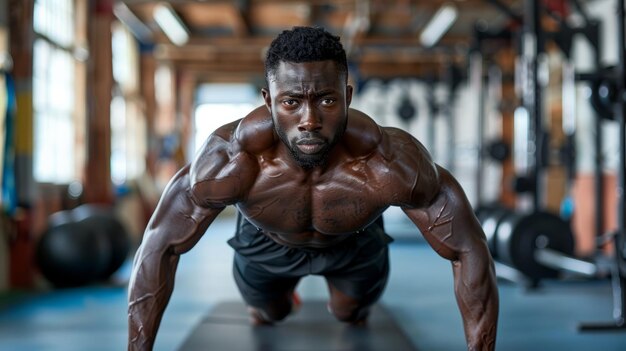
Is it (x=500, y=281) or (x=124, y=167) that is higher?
(x=124, y=167)

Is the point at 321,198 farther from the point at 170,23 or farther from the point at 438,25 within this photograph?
the point at 170,23

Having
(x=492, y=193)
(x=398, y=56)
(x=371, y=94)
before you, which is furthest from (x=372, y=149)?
(x=371, y=94)

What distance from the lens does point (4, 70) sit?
4.05 metres

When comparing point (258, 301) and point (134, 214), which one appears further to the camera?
point (134, 214)

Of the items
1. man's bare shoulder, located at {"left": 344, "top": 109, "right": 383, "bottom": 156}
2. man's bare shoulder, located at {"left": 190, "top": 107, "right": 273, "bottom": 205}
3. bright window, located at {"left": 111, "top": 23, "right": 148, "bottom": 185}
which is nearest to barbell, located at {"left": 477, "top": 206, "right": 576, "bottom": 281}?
man's bare shoulder, located at {"left": 344, "top": 109, "right": 383, "bottom": 156}

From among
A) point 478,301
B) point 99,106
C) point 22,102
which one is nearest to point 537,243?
point 478,301

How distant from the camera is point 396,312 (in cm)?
382

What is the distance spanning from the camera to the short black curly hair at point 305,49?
1541 mm

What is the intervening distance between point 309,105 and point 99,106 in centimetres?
469

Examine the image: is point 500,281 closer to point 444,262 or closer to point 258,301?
point 444,262

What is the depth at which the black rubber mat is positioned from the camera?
2406 mm

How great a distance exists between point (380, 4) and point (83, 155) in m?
2.97

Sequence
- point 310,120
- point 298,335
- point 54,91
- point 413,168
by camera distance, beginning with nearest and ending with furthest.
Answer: point 310,120 < point 413,168 < point 298,335 < point 54,91

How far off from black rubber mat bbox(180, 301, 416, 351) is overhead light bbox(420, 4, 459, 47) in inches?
168
